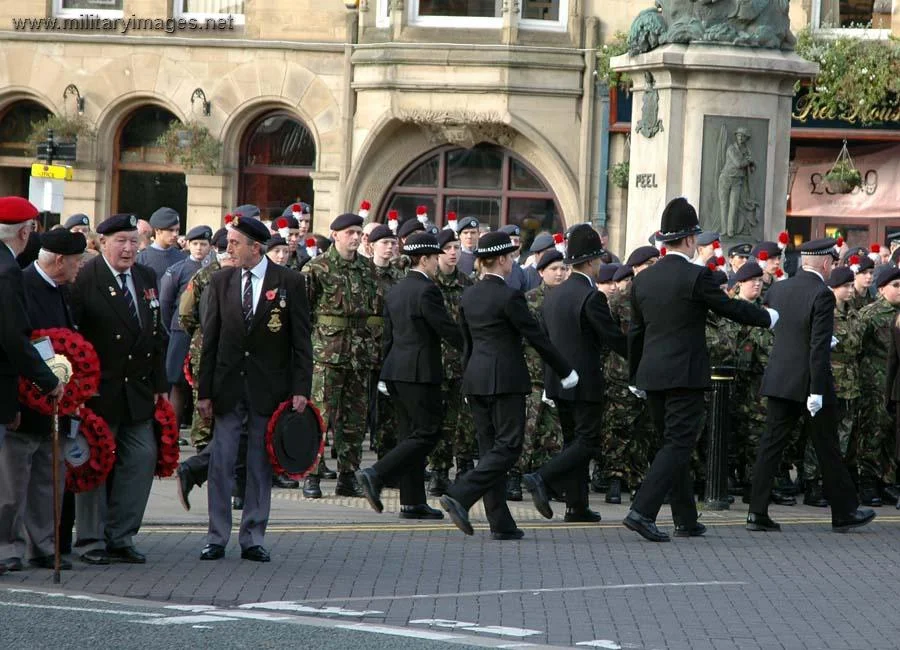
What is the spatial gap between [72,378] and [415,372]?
11.1 feet

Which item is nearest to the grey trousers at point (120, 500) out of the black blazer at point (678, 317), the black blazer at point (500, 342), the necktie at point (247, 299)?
the necktie at point (247, 299)

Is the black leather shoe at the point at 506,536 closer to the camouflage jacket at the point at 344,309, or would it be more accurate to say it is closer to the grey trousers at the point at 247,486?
the grey trousers at the point at 247,486

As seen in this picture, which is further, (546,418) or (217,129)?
(217,129)

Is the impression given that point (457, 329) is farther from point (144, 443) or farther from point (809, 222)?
point (809, 222)

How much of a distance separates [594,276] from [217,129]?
18485 millimetres

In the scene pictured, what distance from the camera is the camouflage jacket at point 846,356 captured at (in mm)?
15719

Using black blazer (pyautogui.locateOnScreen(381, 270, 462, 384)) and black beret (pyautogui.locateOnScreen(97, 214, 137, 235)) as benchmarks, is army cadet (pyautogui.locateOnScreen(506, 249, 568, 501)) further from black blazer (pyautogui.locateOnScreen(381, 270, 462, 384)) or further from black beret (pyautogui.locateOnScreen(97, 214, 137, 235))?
black beret (pyautogui.locateOnScreen(97, 214, 137, 235))

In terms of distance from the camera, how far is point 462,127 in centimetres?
3100

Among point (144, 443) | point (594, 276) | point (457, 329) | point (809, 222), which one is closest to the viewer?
point (144, 443)

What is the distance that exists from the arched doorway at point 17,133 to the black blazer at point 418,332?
68.4ft

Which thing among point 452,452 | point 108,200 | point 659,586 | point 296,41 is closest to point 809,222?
point 296,41

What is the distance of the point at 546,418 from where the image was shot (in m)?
15.3

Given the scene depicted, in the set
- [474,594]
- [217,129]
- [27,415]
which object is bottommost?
[474,594]

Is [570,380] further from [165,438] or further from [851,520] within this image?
[165,438]
